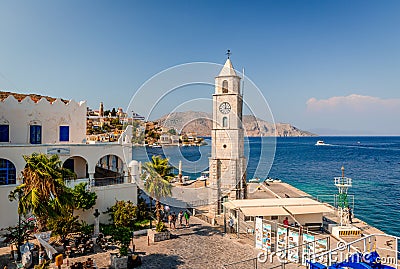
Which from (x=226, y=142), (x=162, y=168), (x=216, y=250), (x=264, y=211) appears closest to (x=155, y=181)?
(x=162, y=168)

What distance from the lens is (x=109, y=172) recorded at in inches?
1011

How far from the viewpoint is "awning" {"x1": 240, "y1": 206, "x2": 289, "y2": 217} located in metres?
18.1

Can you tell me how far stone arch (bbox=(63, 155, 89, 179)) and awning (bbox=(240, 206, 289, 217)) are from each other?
11.3m

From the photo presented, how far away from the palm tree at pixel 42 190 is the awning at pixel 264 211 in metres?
9.84

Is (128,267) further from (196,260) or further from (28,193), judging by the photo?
(28,193)

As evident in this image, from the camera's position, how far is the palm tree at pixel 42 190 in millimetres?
12547

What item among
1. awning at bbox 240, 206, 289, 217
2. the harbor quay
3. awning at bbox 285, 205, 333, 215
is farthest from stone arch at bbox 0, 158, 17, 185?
awning at bbox 285, 205, 333, 215

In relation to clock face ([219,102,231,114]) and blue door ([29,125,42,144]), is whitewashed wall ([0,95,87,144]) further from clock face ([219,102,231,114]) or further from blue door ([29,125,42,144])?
clock face ([219,102,231,114])

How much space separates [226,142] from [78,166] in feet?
36.1

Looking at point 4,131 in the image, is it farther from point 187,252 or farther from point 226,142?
point 226,142

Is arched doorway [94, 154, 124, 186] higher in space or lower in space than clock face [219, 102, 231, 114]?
lower

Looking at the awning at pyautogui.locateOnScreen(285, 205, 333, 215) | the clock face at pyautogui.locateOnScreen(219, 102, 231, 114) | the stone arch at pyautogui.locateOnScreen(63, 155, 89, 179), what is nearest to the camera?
the awning at pyautogui.locateOnScreen(285, 205, 333, 215)

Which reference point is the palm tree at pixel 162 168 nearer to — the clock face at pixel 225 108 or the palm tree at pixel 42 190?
the palm tree at pixel 42 190

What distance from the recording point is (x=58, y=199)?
13164mm
